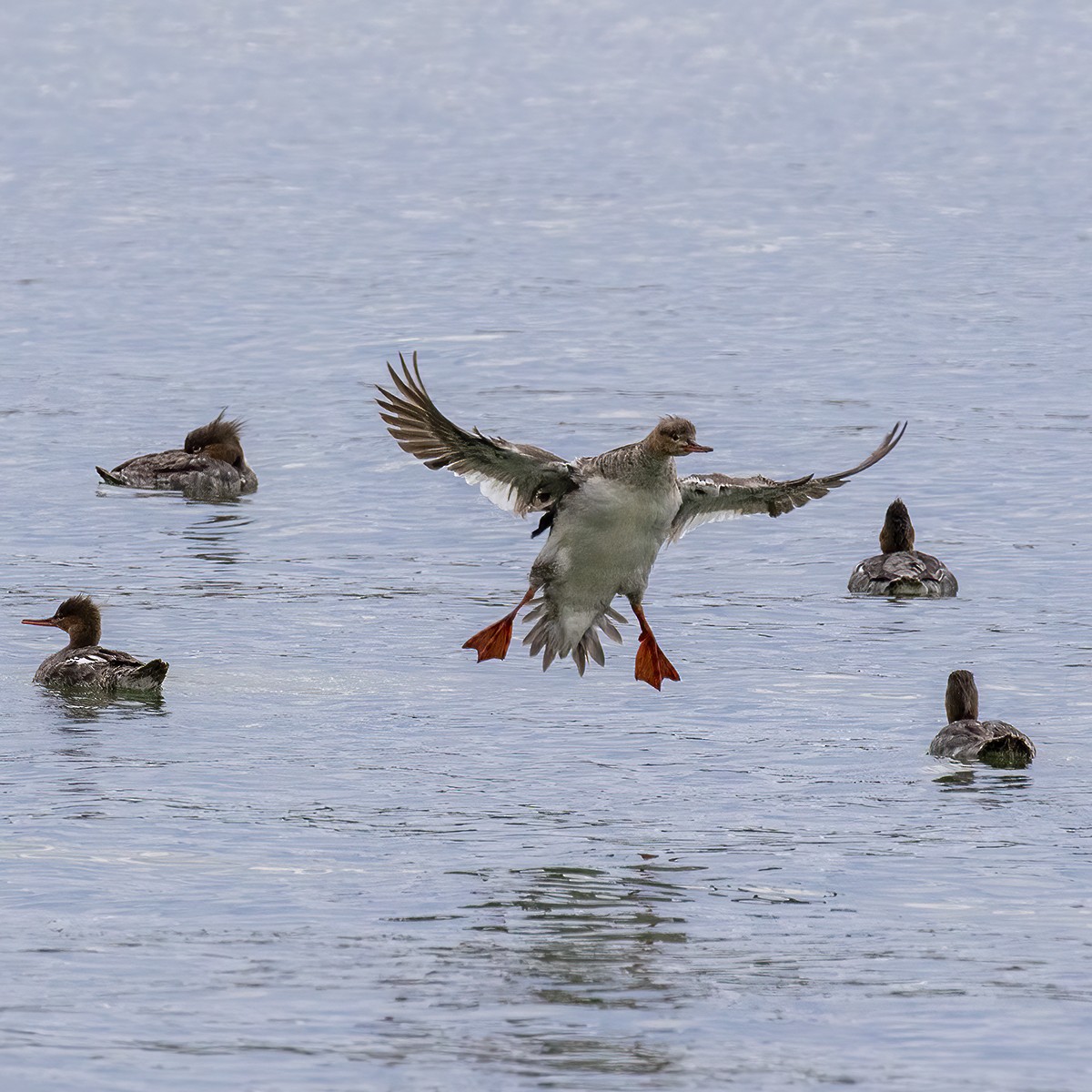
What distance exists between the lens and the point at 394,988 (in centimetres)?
1015

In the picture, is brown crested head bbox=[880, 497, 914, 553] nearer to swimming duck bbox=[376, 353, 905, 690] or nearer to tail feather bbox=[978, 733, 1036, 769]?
swimming duck bbox=[376, 353, 905, 690]

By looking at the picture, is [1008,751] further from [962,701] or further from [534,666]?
[534,666]

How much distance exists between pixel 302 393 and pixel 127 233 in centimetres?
1521

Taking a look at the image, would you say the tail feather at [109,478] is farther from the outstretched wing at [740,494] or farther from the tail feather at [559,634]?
the outstretched wing at [740,494]

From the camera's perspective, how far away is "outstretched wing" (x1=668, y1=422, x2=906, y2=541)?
48.0 ft

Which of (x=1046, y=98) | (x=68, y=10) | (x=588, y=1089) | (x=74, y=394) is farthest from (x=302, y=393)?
(x=68, y=10)

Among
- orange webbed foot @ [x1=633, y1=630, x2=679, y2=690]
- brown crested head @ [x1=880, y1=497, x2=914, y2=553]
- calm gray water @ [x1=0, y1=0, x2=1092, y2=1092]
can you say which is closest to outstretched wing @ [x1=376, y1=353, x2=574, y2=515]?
orange webbed foot @ [x1=633, y1=630, x2=679, y2=690]

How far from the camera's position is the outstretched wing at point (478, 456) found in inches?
516

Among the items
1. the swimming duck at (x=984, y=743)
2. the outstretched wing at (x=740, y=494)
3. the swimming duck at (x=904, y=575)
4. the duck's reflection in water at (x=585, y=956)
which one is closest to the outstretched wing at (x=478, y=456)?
the outstretched wing at (x=740, y=494)

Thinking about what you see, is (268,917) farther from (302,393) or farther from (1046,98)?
(1046,98)

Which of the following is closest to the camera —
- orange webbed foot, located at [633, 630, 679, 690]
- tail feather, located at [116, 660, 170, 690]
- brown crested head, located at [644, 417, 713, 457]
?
brown crested head, located at [644, 417, 713, 457]

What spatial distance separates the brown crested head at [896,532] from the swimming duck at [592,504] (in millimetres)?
4697

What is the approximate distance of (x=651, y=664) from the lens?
587 inches

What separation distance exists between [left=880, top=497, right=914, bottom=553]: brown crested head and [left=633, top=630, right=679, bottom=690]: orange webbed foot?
16.6ft
